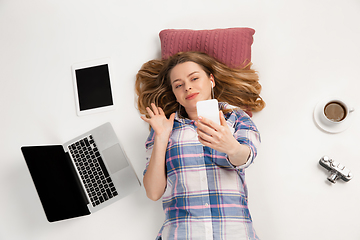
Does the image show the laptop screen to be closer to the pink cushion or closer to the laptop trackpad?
the laptop trackpad

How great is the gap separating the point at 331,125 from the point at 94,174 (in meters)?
1.29

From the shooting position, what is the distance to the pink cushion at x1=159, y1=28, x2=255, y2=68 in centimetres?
126

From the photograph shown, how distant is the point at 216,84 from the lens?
1.29 m

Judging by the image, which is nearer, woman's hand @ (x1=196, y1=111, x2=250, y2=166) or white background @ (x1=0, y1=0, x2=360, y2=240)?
woman's hand @ (x1=196, y1=111, x2=250, y2=166)

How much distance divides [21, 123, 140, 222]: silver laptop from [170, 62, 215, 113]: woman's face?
19.3 inches

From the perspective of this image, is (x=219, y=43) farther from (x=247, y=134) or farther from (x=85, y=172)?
(x=85, y=172)

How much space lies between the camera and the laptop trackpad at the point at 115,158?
1.30 metres

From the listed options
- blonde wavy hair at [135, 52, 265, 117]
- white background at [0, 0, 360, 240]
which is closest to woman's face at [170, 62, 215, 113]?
blonde wavy hair at [135, 52, 265, 117]

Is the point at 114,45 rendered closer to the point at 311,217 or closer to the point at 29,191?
the point at 29,191

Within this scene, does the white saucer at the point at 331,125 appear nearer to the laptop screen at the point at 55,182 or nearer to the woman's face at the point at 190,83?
the woman's face at the point at 190,83

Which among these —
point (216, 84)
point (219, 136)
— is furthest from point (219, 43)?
point (219, 136)

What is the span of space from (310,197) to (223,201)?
51 centimetres

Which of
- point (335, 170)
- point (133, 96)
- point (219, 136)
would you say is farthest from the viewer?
point (133, 96)

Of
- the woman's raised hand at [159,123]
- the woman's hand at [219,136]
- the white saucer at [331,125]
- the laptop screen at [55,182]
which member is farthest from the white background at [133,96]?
the woman's hand at [219,136]
